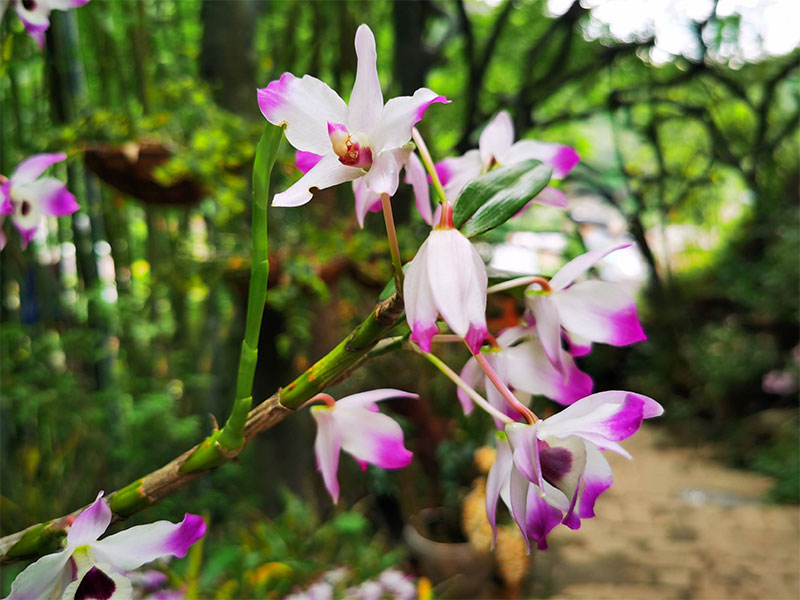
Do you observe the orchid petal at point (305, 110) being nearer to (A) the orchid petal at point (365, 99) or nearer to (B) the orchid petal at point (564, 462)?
(A) the orchid petal at point (365, 99)

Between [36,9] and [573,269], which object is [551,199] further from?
[36,9]

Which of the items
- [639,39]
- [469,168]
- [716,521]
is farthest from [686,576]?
[469,168]

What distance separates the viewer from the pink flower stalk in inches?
7.8

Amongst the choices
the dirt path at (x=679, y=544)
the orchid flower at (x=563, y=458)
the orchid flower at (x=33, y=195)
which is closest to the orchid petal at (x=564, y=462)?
the orchid flower at (x=563, y=458)

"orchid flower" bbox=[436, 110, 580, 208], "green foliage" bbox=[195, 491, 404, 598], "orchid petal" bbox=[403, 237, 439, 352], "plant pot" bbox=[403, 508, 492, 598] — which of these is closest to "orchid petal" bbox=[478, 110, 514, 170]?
"orchid flower" bbox=[436, 110, 580, 208]

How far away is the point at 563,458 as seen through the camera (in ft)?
0.69

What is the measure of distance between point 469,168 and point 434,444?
6.17 feet

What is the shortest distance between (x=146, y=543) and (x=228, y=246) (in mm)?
1205

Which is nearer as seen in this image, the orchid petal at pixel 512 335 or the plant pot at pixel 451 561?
the orchid petal at pixel 512 335

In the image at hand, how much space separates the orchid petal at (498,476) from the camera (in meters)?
0.23

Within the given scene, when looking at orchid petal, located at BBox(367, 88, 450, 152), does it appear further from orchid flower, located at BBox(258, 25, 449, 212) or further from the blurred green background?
the blurred green background

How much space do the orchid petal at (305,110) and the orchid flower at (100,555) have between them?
0.13 meters

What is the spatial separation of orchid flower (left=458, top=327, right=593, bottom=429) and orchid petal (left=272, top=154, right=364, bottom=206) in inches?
3.6

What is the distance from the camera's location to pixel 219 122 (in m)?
1.32
